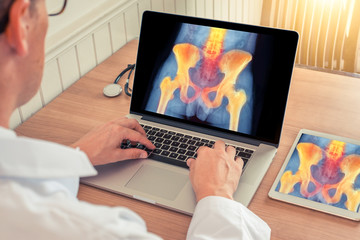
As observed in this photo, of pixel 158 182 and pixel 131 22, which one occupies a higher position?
pixel 131 22

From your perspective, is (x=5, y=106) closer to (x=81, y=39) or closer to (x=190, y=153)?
(x=190, y=153)

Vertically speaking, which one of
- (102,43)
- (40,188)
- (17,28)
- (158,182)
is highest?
(17,28)

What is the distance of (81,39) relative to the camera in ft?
5.00

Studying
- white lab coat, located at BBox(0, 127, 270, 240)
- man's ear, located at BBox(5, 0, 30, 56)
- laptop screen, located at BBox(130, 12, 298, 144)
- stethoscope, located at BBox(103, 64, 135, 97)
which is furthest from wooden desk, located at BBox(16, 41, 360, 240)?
man's ear, located at BBox(5, 0, 30, 56)

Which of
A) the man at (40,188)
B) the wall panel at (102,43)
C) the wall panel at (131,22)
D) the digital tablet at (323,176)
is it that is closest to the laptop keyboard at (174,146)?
the digital tablet at (323,176)

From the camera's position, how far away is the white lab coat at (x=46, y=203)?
577mm

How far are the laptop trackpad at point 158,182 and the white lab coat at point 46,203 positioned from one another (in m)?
0.33

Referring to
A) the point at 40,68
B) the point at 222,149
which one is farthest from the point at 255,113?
the point at 40,68

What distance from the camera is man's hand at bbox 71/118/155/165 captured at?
1.09 meters

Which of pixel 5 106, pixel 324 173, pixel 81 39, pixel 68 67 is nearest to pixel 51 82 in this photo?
pixel 68 67

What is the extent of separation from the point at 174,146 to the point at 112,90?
14.3 inches

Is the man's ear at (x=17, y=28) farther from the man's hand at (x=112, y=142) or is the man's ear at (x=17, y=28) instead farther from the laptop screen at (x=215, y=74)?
the laptop screen at (x=215, y=74)

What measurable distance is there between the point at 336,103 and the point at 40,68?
859 millimetres

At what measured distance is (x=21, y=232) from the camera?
580mm
